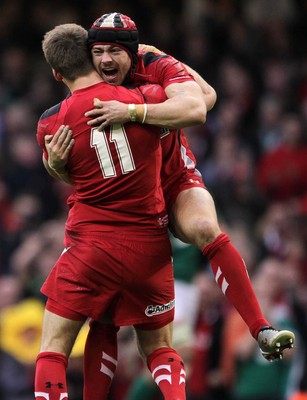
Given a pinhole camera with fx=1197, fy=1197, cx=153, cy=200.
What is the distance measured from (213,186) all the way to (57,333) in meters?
6.37

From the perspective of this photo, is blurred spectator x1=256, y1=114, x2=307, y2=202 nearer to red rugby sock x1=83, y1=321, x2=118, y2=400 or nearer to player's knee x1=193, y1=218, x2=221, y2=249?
red rugby sock x1=83, y1=321, x2=118, y2=400

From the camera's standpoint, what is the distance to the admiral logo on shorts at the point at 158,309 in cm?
644

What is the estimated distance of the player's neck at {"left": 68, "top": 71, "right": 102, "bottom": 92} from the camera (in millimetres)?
6227

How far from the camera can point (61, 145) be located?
245 inches

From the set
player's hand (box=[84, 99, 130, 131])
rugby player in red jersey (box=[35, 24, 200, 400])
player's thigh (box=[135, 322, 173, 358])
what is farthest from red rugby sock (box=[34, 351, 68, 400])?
player's hand (box=[84, 99, 130, 131])

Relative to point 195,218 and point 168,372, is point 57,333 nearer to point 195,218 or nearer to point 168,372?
point 168,372

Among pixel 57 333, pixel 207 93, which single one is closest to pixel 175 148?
pixel 207 93

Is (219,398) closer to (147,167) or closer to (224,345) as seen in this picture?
(224,345)

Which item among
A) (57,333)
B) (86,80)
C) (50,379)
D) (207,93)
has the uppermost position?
(86,80)

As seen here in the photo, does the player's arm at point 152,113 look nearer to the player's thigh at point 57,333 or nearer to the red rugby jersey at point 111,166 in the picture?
the red rugby jersey at point 111,166

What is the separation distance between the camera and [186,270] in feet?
32.8

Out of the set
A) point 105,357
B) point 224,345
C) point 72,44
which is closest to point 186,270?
point 224,345

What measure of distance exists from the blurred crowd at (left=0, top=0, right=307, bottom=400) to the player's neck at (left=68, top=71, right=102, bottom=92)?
3084 mm

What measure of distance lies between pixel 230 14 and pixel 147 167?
9229 millimetres
